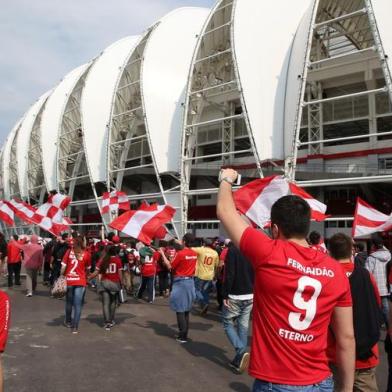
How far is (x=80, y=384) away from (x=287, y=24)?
20.7 metres

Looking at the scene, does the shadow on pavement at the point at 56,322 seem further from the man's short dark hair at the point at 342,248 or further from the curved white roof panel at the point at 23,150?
the curved white roof panel at the point at 23,150

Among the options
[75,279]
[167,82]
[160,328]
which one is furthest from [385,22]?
[75,279]

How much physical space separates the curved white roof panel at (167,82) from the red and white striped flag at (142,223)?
1341cm

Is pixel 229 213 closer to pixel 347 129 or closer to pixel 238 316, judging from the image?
pixel 238 316

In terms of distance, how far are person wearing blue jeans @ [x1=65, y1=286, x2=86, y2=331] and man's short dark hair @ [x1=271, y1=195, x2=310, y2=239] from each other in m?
6.56

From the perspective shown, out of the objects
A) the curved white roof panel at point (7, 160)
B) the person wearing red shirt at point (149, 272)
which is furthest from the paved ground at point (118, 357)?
the curved white roof panel at point (7, 160)

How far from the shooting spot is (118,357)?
6453mm

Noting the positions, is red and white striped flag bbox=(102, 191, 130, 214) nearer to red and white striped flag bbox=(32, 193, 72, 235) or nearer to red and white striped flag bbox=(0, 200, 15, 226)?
red and white striped flag bbox=(32, 193, 72, 235)

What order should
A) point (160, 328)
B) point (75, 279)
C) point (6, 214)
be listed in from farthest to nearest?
point (6, 214) → point (160, 328) → point (75, 279)

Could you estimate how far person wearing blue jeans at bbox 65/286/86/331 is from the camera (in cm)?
807

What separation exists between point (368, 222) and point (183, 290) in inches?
195

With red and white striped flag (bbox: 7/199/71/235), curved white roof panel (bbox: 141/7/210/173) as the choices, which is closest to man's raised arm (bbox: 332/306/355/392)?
red and white striped flag (bbox: 7/199/71/235)

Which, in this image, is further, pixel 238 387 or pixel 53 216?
pixel 53 216

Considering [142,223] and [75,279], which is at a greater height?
[142,223]
